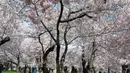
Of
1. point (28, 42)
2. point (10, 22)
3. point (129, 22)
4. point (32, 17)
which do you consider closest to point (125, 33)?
point (129, 22)

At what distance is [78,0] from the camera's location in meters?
17.8

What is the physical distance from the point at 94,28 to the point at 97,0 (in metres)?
9.13

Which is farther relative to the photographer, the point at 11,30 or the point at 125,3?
the point at 11,30

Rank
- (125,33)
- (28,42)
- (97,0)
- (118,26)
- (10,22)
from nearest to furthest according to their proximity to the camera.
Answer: (97,0) < (118,26) < (125,33) < (10,22) < (28,42)

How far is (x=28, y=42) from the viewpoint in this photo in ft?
169

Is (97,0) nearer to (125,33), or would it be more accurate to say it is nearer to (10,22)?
(125,33)

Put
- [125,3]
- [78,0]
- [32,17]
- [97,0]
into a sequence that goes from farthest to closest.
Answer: [32,17] < [78,0] < [125,3] < [97,0]

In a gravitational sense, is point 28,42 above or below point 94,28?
above

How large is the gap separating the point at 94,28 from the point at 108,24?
177 cm

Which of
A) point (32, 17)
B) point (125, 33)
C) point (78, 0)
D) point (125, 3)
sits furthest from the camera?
point (125, 33)

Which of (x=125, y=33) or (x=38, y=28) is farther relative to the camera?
(x=38, y=28)

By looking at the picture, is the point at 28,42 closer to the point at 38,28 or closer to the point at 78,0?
the point at 38,28

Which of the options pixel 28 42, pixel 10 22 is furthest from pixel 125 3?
pixel 28 42

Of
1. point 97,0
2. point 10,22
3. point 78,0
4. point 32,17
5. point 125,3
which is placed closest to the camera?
point 97,0
